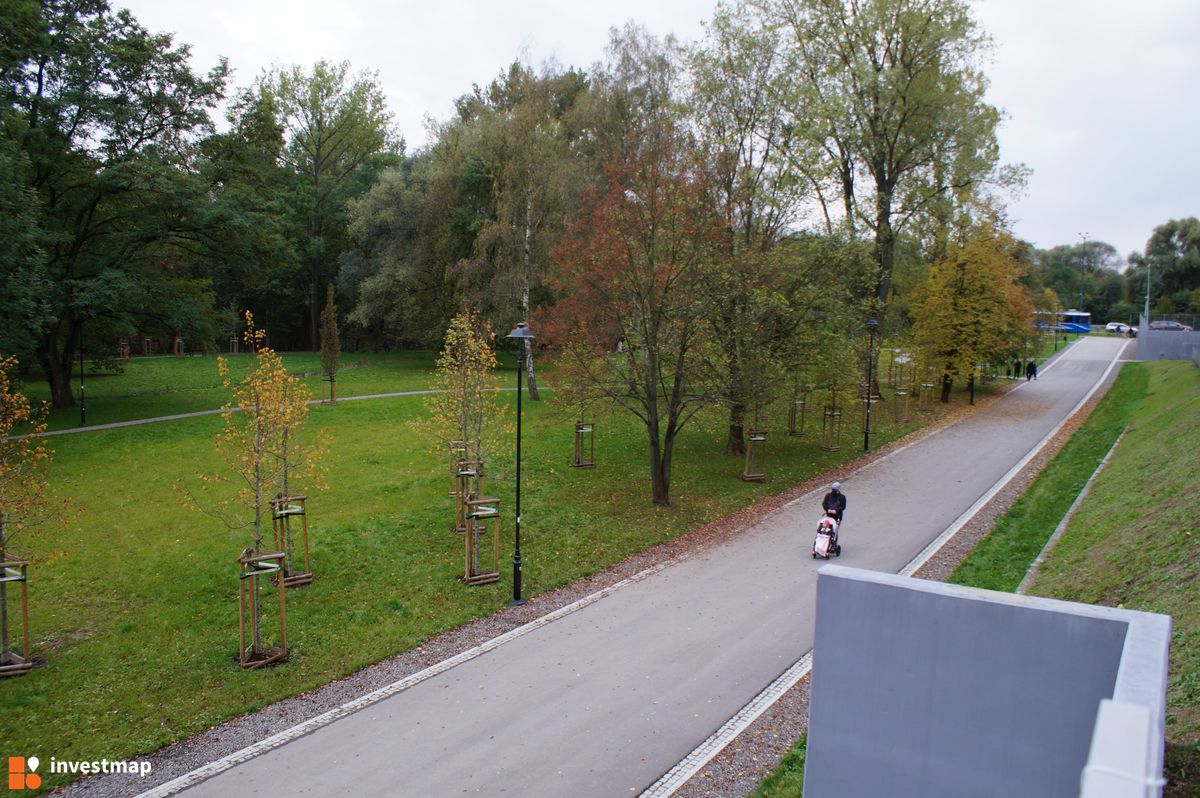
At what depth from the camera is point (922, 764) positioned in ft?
21.4

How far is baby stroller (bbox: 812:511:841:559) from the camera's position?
52.2 ft

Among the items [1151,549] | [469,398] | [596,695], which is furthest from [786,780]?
[469,398]

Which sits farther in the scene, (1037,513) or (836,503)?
(1037,513)

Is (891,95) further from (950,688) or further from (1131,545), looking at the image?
(950,688)

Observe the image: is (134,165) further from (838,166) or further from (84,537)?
(838,166)

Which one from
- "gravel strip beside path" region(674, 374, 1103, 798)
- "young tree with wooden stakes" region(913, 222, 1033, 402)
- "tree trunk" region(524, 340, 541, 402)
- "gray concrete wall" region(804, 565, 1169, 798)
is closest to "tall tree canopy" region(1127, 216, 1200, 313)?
"young tree with wooden stakes" region(913, 222, 1033, 402)

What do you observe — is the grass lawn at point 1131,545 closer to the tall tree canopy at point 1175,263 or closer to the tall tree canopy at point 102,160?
the tall tree canopy at point 102,160

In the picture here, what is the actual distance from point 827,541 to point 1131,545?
5.25m

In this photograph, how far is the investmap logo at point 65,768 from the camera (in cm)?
872

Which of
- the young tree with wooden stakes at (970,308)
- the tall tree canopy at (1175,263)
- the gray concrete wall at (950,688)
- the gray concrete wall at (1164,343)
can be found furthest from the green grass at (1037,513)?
the tall tree canopy at (1175,263)

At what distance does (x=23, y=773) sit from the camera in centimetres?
877

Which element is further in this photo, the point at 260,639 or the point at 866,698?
the point at 260,639

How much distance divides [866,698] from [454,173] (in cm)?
3655

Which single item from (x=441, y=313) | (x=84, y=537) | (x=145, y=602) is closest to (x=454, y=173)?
(x=441, y=313)
